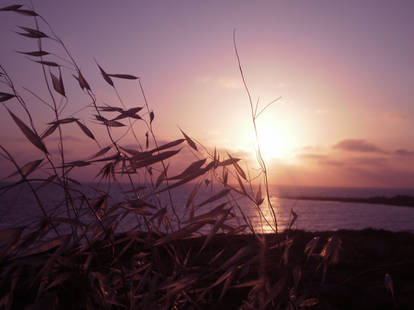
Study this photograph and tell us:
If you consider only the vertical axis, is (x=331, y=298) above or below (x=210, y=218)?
below

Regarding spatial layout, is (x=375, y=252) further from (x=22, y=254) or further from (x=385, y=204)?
(x=385, y=204)

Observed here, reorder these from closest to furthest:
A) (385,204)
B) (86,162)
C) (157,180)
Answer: (86,162)
(157,180)
(385,204)

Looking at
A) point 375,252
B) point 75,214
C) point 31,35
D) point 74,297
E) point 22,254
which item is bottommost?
point 375,252

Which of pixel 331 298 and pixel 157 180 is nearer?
pixel 157 180

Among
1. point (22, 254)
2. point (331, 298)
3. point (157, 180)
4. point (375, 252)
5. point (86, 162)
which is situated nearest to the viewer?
point (22, 254)

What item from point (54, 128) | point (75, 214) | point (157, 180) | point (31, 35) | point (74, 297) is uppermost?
point (31, 35)

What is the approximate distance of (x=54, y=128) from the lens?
1.32 metres

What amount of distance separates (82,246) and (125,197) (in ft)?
0.93

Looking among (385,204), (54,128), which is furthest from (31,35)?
(385,204)

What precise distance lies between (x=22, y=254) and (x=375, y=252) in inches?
511

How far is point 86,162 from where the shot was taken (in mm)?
1191

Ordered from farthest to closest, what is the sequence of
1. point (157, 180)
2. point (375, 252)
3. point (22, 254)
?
1. point (375, 252)
2. point (157, 180)
3. point (22, 254)

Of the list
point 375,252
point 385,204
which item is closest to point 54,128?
point 375,252

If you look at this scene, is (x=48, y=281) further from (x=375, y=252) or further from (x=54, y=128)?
(x=375, y=252)
